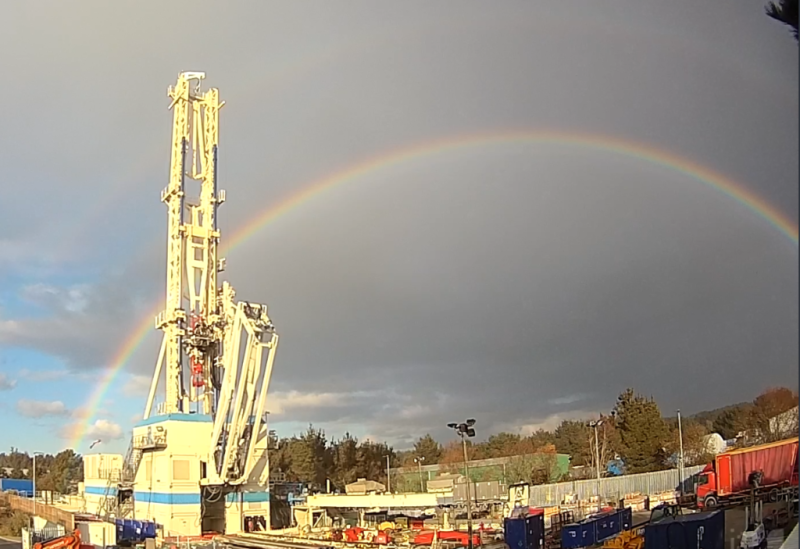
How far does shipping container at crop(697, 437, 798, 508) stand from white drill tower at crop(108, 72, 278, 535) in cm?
2364

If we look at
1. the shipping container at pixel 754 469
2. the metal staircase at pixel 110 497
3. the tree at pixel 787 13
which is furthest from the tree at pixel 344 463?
the tree at pixel 787 13

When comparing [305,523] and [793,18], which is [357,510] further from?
[793,18]

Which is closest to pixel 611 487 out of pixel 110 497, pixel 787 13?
pixel 110 497

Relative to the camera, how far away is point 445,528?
130 feet

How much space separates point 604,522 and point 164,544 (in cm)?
2132

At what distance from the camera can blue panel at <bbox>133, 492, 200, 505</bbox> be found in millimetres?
44000

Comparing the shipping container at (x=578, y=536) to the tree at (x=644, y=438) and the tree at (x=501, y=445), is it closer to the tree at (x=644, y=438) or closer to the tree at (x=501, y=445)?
the tree at (x=644, y=438)

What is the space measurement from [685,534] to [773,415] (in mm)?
50683

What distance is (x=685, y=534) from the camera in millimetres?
24328

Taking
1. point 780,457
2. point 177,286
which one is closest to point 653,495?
point 780,457

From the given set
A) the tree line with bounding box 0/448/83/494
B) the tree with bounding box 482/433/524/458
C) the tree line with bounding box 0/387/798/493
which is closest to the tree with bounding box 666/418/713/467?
the tree line with bounding box 0/387/798/493

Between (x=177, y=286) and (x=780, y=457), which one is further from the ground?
(x=177, y=286)

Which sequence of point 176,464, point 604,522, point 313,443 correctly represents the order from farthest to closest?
point 313,443, point 176,464, point 604,522

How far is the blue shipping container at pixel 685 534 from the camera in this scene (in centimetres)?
2422
